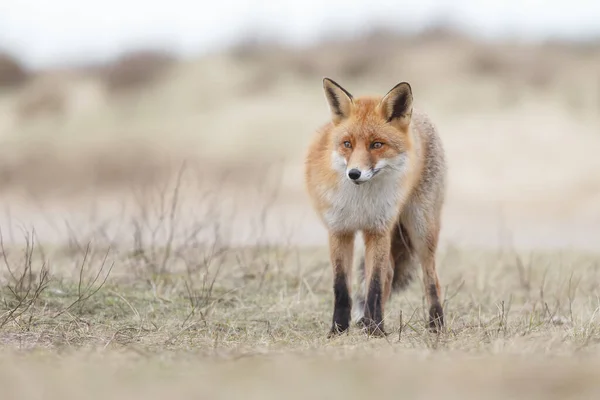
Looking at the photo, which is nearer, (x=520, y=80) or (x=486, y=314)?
(x=486, y=314)

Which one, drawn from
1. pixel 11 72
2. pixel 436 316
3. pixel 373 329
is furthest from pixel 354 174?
pixel 11 72

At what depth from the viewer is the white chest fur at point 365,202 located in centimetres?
620

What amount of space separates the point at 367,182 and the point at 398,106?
65 cm

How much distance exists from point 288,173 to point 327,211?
18093 mm

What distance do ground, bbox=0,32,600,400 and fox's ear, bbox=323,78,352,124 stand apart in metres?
1.71

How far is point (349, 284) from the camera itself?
21.1 ft

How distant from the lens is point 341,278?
6371 mm

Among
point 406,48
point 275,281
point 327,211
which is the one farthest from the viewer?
point 406,48

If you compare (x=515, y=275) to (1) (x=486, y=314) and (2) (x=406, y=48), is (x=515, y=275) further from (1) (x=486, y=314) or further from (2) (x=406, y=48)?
(2) (x=406, y=48)

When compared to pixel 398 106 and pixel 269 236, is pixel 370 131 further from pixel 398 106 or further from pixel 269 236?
pixel 269 236

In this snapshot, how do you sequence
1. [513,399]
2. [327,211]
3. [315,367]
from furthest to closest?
[327,211]
[315,367]
[513,399]

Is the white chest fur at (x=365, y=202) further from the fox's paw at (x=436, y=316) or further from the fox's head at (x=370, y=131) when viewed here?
the fox's paw at (x=436, y=316)

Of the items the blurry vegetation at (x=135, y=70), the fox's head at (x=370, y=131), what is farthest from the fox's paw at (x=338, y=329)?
the blurry vegetation at (x=135, y=70)

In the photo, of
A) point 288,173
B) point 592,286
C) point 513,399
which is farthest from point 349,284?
point 288,173
